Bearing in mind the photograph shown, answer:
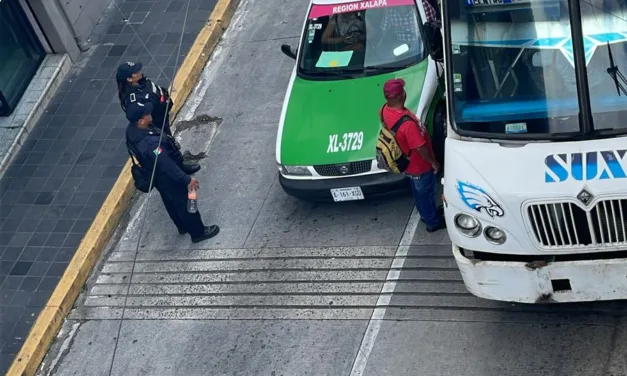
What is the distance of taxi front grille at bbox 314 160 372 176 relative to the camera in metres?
9.39

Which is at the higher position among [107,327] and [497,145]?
[497,145]

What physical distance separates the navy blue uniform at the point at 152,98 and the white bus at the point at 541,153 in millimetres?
3695

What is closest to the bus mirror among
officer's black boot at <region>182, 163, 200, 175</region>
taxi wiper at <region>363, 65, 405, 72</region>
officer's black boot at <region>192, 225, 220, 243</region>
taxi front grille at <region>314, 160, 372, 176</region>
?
taxi wiper at <region>363, 65, 405, 72</region>

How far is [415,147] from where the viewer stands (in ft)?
28.0

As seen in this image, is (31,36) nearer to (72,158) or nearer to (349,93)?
(72,158)

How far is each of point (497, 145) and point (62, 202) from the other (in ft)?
19.5

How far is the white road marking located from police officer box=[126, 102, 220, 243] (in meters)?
2.11

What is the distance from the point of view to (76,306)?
10.2 meters

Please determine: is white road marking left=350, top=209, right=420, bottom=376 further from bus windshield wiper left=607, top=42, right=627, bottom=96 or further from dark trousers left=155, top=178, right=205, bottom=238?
bus windshield wiper left=607, top=42, right=627, bottom=96

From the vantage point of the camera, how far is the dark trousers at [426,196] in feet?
29.1

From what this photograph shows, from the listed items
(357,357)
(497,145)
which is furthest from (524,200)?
(357,357)

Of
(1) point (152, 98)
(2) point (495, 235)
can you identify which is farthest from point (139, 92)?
(2) point (495, 235)

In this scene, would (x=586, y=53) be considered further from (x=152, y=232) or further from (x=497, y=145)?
(x=152, y=232)

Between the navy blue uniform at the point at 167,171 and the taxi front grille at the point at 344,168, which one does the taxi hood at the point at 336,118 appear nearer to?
the taxi front grille at the point at 344,168
